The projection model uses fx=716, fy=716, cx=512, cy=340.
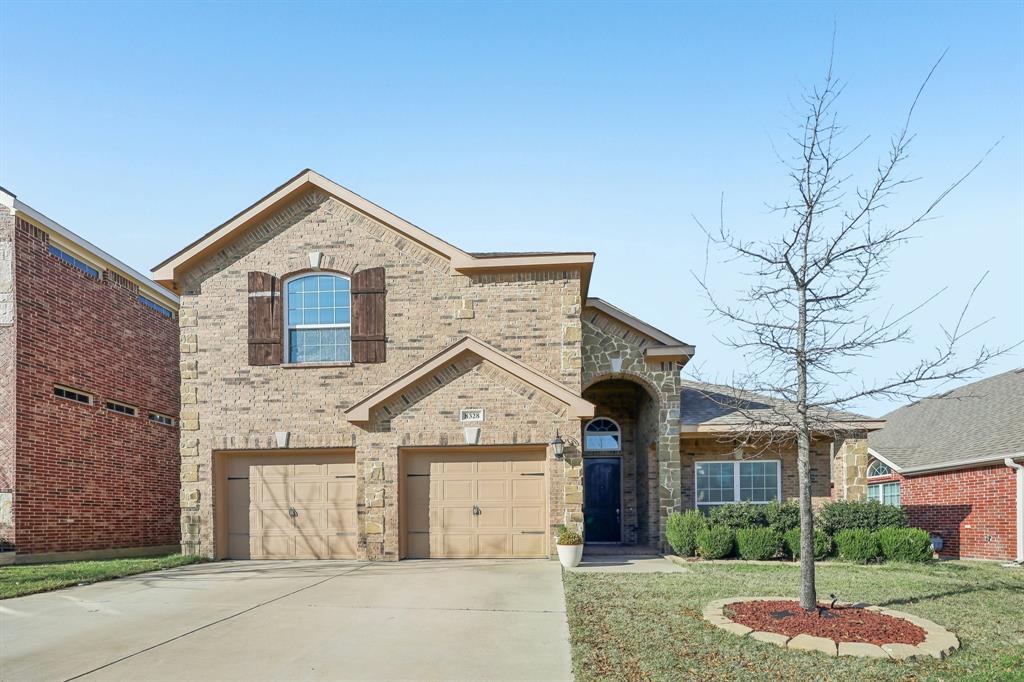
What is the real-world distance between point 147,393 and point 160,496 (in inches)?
114

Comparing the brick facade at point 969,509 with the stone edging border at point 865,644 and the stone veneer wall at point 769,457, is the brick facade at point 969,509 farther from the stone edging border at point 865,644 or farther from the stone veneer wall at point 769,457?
the stone edging border at point 865,644

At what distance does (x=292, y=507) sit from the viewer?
15.2 metres

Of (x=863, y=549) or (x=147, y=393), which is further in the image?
(x=147, y=393)

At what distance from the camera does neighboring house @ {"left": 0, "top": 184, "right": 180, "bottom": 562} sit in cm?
1504

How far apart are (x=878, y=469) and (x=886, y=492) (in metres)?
0.82

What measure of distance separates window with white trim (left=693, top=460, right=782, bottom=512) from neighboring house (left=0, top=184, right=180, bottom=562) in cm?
1440

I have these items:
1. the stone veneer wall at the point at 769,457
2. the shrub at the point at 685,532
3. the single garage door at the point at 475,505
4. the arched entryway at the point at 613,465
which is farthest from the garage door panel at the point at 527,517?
the stone veneer wall at the point at 769,457

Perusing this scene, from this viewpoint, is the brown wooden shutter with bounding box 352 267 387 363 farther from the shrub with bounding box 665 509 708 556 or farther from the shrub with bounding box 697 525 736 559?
the shrub with bounding box 697 525 736 559

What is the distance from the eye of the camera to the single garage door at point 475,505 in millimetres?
14523

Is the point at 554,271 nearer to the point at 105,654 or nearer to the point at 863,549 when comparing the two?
the point at 863,549

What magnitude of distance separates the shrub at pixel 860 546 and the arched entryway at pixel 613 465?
201 inches

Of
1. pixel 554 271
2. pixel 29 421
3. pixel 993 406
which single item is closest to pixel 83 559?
pixel 29 421

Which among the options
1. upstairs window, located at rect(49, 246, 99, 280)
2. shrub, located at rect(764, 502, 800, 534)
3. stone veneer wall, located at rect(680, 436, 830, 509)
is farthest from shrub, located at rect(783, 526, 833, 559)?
upstairs window, located at rect(49, 246, 99, 280)

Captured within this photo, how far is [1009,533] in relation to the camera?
53.0 feet
